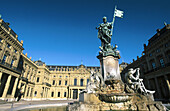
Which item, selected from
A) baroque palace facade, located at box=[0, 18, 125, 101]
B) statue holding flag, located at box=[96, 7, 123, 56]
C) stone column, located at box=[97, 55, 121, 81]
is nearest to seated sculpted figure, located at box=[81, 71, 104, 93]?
stone column, located at box=[97, 55, 121, 81]

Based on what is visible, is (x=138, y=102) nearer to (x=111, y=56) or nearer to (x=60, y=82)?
(x=111, y=56)

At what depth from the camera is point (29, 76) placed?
4153 centimetres

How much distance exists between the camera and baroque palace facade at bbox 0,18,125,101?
25.3 meters

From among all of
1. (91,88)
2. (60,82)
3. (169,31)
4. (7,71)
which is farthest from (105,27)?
(60,82)

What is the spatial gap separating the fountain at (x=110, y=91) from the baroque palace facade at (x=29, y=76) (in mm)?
19629

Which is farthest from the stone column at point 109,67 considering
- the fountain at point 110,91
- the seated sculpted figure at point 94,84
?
the seated sculpted figure at point 94,84

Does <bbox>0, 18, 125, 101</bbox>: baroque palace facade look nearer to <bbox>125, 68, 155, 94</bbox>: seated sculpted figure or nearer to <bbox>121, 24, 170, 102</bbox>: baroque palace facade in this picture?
<bbox>121, 24, 170, 102</bbox>: baroque palace facade

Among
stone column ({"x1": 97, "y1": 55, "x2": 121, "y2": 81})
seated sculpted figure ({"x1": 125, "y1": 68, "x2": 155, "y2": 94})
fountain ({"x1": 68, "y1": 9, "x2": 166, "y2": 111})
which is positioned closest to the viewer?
fountain ({"x1": 68, "y1": 9, "x2": 166, "y2": 111})

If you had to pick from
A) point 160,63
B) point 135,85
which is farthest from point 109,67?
point 160,63

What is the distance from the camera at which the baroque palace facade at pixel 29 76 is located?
83.0ft

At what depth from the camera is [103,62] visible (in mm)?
8305

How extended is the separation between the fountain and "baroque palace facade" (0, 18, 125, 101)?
19.6 m

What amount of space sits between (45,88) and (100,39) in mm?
48549

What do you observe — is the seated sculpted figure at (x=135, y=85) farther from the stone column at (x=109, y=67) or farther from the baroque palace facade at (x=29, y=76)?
the baroque palace facade at (x=29, y=76)
